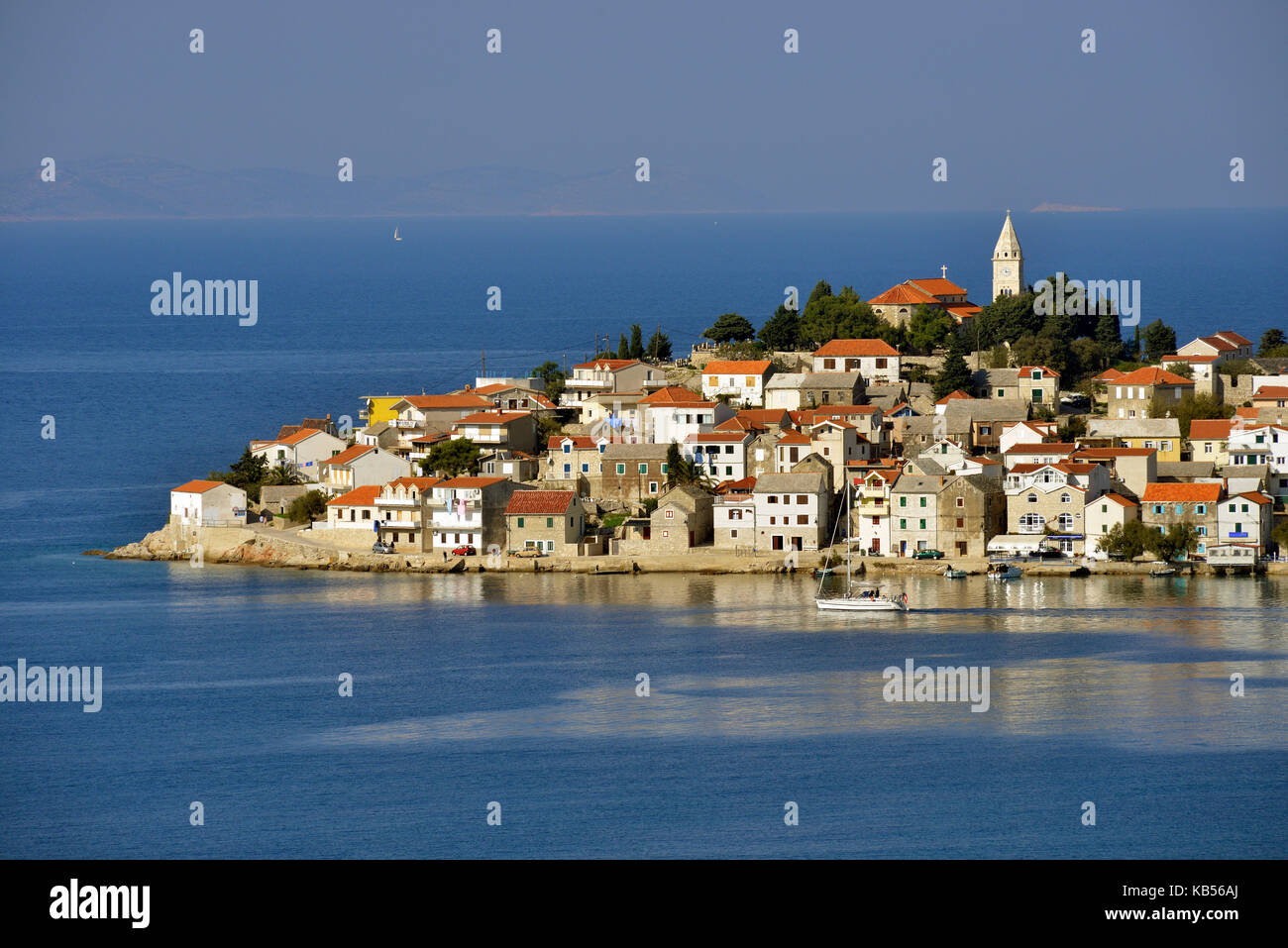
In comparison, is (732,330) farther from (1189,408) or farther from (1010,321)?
(1189,408)

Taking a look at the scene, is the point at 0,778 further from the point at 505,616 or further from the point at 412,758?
the point at 505,616

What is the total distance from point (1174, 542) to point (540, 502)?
356 inches

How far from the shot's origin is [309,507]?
34.1 metres

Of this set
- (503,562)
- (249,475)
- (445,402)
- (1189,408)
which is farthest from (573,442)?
(1189,408)

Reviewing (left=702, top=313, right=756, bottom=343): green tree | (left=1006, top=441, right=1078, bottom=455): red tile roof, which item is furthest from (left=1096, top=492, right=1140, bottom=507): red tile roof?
(left=702, top=313, right=756, bottom=343): green tree

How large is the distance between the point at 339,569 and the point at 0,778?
10920mm

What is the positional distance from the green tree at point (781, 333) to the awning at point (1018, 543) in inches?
448

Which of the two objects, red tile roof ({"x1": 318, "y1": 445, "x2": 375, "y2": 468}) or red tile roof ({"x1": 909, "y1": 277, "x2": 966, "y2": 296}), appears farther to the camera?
red tile roof ({"x1": 909, "y1": 277, "x2": 966, "y2": 296})

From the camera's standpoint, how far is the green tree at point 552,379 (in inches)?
1558

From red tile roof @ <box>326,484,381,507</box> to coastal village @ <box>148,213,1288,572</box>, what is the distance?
8cm

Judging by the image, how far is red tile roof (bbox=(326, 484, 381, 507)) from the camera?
32781 millimetres

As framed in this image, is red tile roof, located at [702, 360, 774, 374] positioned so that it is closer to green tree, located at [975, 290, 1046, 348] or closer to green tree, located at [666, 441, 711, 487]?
green tree, located at [975, 290, 1046, 348]

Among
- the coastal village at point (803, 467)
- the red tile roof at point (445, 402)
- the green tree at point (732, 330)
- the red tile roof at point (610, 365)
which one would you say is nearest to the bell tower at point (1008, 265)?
the coastal village at point (803, 467)

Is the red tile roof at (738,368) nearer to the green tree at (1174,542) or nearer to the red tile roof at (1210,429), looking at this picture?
the red tile roof at (1210,429)
